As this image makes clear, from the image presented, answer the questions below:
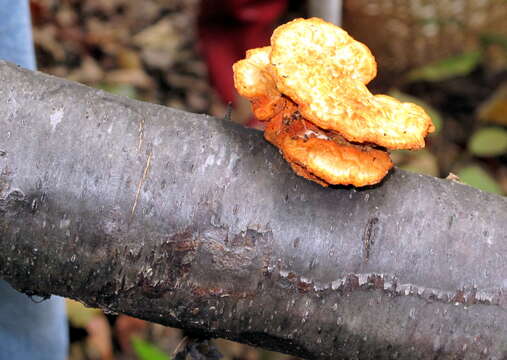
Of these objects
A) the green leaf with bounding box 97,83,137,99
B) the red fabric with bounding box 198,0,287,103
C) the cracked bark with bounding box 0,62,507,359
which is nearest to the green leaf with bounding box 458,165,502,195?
the red fabric with bounding box 198,0,287,103

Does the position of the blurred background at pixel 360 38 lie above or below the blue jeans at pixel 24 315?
above

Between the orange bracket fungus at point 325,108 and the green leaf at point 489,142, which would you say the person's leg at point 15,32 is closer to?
the orange bracket fungus at point 325,108

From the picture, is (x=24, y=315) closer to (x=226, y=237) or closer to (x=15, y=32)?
(x=15, y=32)

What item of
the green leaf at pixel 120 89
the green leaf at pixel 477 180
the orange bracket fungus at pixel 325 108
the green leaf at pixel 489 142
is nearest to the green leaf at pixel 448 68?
the green leaf at pixel 489 142

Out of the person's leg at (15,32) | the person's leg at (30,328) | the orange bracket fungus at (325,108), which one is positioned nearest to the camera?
the orange bracket fungus at (325,108)

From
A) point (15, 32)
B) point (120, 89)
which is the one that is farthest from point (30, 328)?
point (120, 89)

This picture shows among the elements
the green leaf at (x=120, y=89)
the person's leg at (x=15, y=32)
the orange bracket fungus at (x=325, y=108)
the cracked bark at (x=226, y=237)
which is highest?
the green leaf at (x=120, y=89)
